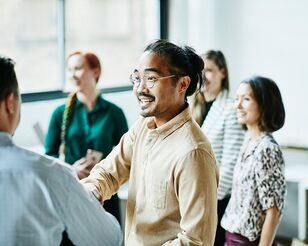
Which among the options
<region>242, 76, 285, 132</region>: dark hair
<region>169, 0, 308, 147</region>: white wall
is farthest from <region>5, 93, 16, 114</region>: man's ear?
<region>169, 0, 308, 147</region>: white wall

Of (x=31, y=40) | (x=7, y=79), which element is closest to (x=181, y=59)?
(x=7, y=79)

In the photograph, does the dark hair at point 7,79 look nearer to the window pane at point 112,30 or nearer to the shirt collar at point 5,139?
the shirt collar at point 5,139

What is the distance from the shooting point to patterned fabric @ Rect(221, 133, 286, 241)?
2.48 metres

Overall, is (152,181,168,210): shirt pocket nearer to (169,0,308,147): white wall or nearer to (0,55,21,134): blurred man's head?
(0,55,21,134): blurred man's head

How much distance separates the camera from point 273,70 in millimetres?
4668

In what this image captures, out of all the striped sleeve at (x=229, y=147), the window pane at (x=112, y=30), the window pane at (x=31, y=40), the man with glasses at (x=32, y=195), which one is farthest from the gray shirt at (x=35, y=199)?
the window pane at (x=112, y=30)

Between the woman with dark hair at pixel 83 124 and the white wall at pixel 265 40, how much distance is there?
1889mm

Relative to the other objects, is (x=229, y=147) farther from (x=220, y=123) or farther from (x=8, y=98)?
(x=8, y=98)

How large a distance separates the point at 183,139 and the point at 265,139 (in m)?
0.95

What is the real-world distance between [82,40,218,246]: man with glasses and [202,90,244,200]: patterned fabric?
4.29ft

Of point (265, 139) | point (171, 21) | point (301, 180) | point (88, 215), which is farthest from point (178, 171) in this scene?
point (171, 21)

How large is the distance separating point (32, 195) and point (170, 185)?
0.45 metres

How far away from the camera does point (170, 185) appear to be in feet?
5.55

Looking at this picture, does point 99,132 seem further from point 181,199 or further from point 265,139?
point 181,199
